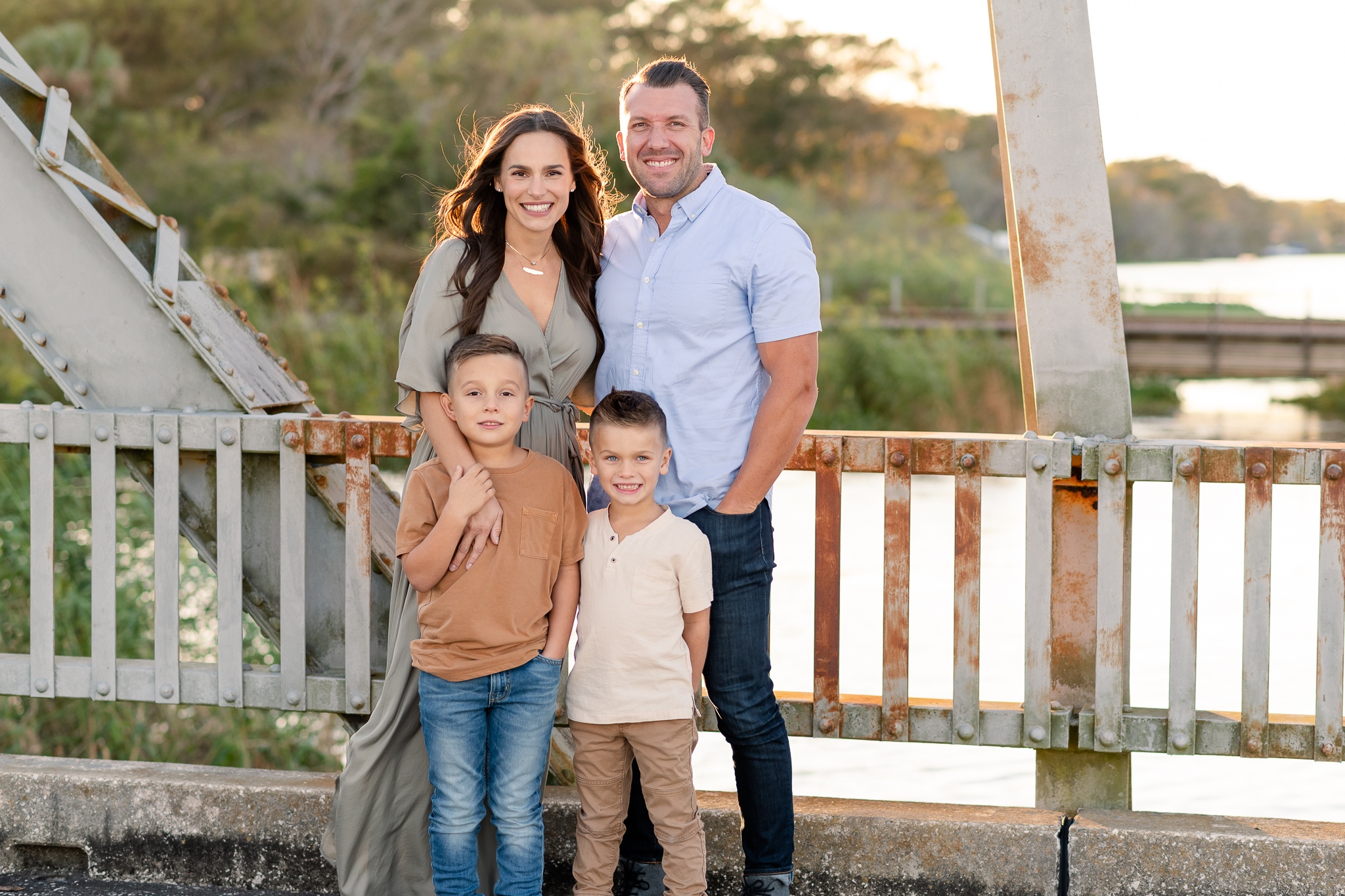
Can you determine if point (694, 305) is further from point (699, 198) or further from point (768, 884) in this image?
point (768, 884)

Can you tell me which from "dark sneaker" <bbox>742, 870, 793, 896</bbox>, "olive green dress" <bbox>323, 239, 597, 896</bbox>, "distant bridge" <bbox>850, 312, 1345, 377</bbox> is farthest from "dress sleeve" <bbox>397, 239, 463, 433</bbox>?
"distant bridge" <bbox>850, 312, 1345, 377</bbox>

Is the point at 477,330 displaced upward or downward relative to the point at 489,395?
upward

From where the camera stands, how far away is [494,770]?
299 centimetres

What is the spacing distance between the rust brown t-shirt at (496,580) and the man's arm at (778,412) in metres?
0.43

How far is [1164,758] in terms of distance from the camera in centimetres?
844

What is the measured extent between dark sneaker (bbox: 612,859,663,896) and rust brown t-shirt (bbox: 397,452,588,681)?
2.29 feet

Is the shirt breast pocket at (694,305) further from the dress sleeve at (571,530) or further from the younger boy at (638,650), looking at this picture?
the dress sleeve at (571,530)

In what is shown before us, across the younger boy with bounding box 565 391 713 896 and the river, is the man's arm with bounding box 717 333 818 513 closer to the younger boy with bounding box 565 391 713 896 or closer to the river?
the younger boy with bounding box 565 391 713 896

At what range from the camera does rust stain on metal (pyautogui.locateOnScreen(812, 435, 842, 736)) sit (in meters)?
3.46

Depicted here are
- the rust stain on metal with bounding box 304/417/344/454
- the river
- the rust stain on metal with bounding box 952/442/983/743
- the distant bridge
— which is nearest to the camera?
the rust stain on metal with bounding box 952/442/983/743

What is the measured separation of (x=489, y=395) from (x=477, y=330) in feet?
0.70

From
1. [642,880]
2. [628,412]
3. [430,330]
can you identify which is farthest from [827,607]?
[430,330]

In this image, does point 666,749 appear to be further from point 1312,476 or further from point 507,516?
point 1312,476

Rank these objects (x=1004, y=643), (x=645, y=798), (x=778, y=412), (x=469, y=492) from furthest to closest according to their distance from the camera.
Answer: (x=1004, y=643)
(x=645, y=798)
(x=778, y=412)
(x=469, y=492)
